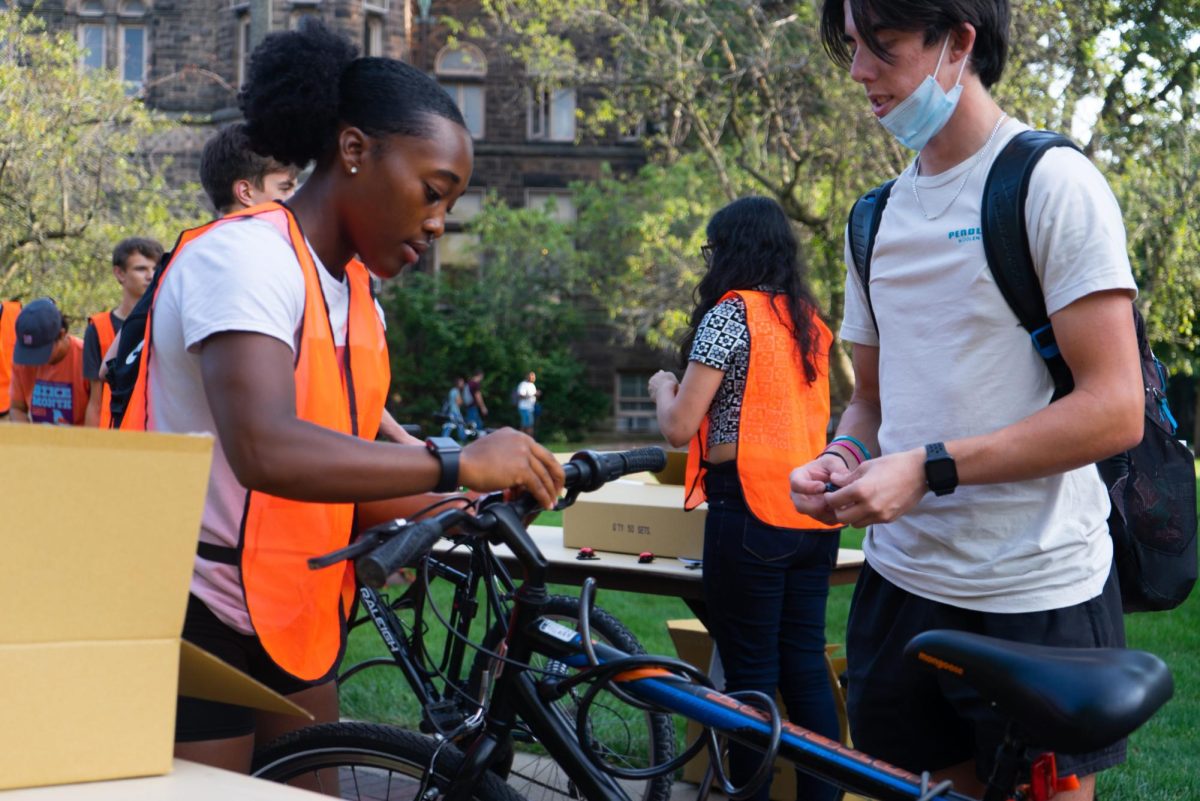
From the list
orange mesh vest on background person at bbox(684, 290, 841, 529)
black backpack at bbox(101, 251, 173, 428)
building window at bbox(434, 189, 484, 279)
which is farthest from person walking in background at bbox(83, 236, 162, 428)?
building window at bbox(434, 189, 484, 279)

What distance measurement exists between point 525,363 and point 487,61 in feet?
27.8

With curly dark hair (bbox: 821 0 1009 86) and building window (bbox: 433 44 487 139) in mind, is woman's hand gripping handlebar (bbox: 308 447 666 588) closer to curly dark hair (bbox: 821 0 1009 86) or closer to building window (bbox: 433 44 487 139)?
curly dark hair (bbox: 821 0 1009 86)

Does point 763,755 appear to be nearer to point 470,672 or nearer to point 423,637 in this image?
point 470,672

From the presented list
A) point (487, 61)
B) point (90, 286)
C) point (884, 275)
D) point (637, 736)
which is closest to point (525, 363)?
point (487, 61)

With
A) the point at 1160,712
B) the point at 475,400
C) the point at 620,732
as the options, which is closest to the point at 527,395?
the point at 475,400

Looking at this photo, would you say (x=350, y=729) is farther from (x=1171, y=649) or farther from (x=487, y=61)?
(x=487, y=61)

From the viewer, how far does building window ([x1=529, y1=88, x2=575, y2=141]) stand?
109ft

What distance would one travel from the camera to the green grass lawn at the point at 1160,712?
5.18 m

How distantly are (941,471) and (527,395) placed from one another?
2602cm

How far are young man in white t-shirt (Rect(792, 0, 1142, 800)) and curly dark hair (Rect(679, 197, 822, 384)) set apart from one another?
191 centimetres

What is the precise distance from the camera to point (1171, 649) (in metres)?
7.61

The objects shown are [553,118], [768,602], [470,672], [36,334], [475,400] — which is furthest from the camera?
[553,118]

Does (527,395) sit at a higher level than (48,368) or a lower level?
lower

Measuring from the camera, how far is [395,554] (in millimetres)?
1851
